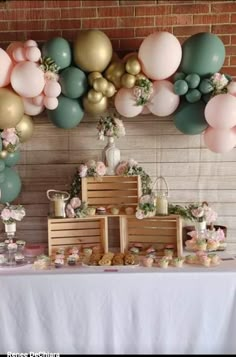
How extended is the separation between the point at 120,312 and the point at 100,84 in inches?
46.3

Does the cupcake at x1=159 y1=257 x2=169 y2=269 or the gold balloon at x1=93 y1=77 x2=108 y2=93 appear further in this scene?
the gold balloon at x1=93 y1=77 x2=108 y2=93

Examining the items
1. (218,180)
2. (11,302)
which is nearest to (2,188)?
(11,302)

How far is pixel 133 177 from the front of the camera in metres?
2.44

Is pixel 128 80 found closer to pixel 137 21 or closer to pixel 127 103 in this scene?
pixel 127 103

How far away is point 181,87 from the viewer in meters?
2.25

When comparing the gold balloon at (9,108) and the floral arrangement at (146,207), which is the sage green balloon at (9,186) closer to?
the gold balloon at (9,108)

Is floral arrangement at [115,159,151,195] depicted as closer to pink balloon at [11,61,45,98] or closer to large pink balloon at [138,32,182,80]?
large pink balloon at [138,32,182,80]

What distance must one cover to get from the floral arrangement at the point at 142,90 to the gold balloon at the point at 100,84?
6.6 inches

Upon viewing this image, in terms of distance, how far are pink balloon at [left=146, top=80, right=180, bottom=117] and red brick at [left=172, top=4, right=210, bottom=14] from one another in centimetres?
60

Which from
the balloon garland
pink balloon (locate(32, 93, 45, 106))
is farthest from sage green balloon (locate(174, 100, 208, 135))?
pink balloon (locate(32, 93, 45, 106))

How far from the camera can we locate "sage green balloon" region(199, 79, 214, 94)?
2240 millimetres

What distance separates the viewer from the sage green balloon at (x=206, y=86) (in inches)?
88.2

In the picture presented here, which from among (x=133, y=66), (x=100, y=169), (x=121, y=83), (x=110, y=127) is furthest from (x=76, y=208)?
(x=133, y=66)

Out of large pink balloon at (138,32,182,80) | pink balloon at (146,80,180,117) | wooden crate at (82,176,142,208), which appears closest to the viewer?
large pink balloon at (138,32,182,80)
